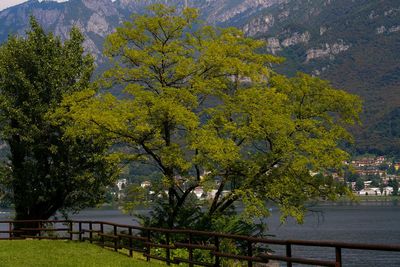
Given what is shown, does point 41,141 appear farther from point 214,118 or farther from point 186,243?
point 186,243

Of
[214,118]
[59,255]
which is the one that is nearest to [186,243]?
[59,255]

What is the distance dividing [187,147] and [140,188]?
12.9ft

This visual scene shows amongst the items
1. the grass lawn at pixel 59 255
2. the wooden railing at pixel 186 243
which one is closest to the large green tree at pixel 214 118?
the wooden railing at pixel 186 243

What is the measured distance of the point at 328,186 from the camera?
31406 millimetres

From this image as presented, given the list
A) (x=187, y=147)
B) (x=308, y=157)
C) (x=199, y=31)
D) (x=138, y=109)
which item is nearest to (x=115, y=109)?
(x=138, y=109)

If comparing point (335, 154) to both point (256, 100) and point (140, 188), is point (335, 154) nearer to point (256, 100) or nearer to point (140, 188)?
point (256, 100)

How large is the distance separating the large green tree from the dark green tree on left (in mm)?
5252

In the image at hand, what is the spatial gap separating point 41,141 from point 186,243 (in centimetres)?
1694

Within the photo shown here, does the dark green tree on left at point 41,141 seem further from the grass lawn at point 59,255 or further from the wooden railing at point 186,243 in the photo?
the grass lawn at point 59,255

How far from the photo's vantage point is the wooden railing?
1460 centimetres

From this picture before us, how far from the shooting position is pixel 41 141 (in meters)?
38.5

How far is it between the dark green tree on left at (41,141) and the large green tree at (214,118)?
17.2ft

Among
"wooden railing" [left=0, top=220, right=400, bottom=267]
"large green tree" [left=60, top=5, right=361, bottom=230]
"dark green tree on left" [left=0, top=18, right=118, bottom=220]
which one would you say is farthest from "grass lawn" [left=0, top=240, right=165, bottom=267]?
"dark green tree on left" [left=0, top=18, right=118, bottom=220]

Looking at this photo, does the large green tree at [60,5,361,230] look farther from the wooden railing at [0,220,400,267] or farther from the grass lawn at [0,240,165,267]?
the grass lawn at [0,240,165,267]
